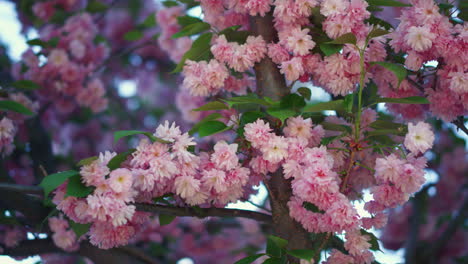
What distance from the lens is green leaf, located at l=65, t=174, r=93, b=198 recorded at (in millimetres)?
1392

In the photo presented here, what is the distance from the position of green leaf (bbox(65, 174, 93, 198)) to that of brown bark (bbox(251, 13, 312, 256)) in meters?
0.49

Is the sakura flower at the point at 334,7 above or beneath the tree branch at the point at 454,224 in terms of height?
Result: above

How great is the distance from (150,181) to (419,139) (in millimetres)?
660

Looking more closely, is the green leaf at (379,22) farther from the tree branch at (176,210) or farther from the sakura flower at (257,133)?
the tree branch at (176,210)

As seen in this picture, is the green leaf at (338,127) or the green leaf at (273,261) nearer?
the green leaf at (273,261)

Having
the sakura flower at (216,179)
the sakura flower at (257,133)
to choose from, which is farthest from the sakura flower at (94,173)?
the sakura flower at (257,133)

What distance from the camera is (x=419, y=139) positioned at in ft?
4.67

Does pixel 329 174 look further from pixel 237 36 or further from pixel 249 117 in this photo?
pixel 237 36

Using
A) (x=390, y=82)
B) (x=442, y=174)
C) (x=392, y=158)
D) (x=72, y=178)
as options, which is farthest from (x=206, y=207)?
(x=442, y=174)

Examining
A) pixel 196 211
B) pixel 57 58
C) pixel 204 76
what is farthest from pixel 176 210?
pixel 57 58

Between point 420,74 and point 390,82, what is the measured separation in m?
0.09

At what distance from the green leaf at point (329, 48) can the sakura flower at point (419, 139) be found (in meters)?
0.31

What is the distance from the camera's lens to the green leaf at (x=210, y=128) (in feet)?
4.98

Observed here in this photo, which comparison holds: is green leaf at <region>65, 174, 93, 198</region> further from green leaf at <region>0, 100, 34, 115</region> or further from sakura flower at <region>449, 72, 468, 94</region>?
sakura flower at <region>449, 72, 468, 94</region>
